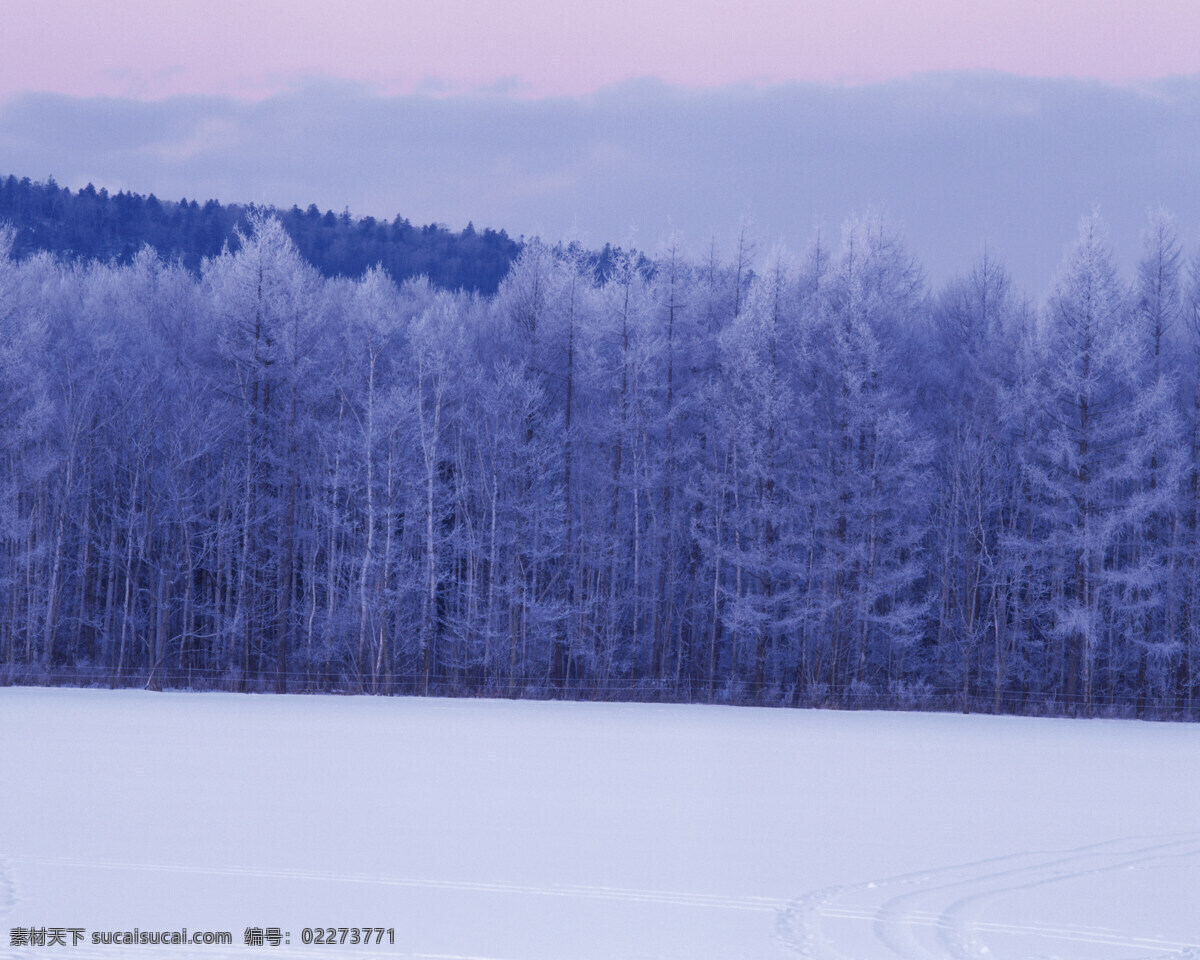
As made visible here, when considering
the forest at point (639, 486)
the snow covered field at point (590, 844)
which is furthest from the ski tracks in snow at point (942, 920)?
the forest at point (639, 486)

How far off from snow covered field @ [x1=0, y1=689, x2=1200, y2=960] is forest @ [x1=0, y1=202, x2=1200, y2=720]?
46.0ft

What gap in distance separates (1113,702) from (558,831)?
2909cm

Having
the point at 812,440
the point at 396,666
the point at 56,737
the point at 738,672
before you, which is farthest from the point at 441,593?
the point at 56,737

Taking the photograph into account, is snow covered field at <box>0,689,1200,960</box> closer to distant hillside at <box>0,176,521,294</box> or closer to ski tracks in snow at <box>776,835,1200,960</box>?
ski tracks in snow at <box>776,835,1200,960</box>

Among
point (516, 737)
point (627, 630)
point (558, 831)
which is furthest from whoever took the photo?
point (627, 630)

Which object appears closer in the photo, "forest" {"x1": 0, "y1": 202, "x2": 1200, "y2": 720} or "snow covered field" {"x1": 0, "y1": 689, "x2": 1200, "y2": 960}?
"snow covered field" {"x1": 0, "y1": 689, "x2": 1200, "y2": 960}

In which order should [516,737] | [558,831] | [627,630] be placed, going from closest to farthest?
1. [558,831]
2. [516,737]
3. [627,630]

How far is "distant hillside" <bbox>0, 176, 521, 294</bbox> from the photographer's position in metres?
107

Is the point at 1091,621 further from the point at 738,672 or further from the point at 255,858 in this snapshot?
the point at 255,858

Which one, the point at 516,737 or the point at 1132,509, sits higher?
the point at 1132,509

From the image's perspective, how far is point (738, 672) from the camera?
142 ft

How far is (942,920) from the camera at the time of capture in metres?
10.2

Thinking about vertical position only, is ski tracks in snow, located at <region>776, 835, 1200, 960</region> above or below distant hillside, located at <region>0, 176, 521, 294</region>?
below

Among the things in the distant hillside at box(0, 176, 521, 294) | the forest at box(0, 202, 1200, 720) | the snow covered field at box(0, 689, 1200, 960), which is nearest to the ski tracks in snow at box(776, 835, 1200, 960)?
the snow covered field at box(0, 689, 1200, 960)
